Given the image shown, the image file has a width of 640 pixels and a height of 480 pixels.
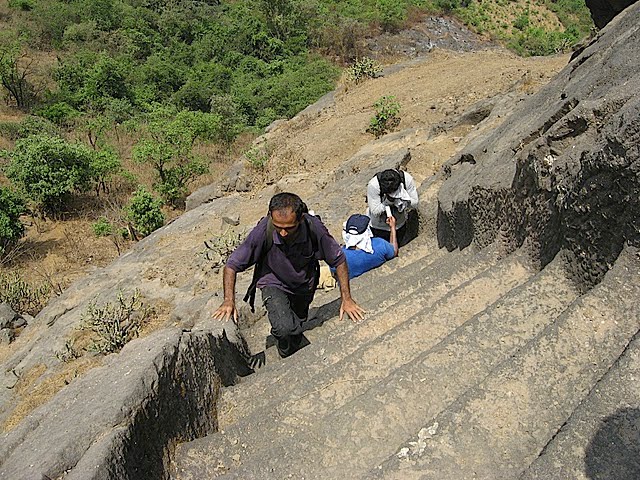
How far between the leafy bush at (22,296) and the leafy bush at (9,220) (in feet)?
6.76

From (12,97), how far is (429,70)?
16.2 metres

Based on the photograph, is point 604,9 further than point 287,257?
Yes

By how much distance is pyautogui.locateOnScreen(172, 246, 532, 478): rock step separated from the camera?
2.24 metres

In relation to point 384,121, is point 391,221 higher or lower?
higher

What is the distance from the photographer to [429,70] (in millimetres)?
13688

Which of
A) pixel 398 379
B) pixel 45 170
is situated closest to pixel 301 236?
pixel 398 379

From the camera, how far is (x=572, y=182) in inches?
104

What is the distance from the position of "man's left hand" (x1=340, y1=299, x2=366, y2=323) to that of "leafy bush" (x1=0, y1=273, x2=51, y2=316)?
20.4ft

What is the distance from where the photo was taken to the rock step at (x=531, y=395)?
174 cm

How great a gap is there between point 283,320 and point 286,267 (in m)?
0.33

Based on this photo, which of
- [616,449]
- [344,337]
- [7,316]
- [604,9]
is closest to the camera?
[616,449]

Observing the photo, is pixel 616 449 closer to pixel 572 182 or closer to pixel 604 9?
pixel 572 182

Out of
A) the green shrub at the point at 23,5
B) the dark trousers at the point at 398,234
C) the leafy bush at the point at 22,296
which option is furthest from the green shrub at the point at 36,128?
the green shrub at the point at 23,5

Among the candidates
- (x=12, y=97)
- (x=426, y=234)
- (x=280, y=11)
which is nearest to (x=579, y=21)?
(x=280, y=11)
